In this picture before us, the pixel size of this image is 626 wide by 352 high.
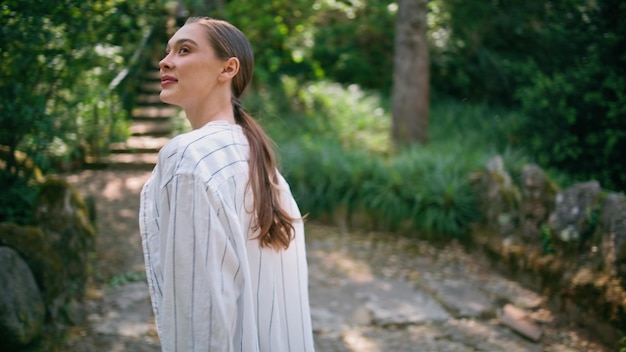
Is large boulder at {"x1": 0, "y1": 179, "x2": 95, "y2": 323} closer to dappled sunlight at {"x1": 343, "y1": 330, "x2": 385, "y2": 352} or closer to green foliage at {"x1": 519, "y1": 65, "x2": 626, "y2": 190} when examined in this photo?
dappled sunlight at {"x1": 343, "y1": 330, "x2": 385, "y2": 352}

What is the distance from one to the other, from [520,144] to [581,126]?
1.03 metres

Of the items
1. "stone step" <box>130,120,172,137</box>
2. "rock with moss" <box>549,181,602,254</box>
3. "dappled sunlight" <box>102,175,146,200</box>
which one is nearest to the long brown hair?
"rock with moss" <box>549,181,602,254</box>

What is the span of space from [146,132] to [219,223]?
8.95 meters

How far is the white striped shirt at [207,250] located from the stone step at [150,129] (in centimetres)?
862

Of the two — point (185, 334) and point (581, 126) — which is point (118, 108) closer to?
point (185, 334)

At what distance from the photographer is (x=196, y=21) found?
185 centimetres

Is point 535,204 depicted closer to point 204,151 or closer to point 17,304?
point 17,304

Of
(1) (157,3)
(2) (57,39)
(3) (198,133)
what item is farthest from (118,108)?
(3) (198,133)

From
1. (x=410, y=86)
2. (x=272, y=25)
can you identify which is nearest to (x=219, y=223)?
(x=410, y=86)

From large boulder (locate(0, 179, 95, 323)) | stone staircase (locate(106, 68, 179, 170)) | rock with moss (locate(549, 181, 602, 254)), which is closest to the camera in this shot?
large boulder (locate(0, 179, 95, 323))

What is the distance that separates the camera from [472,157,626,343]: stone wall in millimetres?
4293

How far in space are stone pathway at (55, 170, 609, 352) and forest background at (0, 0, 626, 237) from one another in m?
0.67

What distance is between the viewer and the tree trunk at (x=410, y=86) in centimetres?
838

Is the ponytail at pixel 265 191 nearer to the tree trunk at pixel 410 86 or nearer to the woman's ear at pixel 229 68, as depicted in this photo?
the woman's ear at pixel 229 68
